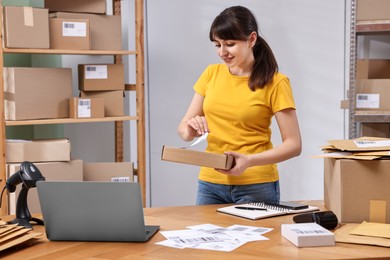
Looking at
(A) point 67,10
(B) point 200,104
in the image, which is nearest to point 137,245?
(B) point 200,104

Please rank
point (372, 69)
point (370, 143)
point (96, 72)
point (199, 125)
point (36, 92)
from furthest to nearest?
1. point (96, 72)
2. point (36, 92)
3. point (372, 69)
4. point (199, 125)
5. point (370, 143)

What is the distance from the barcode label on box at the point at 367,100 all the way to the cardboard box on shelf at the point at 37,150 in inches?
62.3

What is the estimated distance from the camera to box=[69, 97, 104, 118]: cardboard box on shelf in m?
3.42

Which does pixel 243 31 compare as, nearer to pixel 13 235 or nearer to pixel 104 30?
pixel 13 235

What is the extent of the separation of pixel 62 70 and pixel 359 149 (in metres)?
2.00

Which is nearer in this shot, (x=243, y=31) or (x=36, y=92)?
(x=243, y=31)

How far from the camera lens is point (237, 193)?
2297mm

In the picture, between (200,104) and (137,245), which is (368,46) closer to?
(200,104)

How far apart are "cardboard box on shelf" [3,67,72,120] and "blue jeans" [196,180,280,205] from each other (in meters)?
1.35

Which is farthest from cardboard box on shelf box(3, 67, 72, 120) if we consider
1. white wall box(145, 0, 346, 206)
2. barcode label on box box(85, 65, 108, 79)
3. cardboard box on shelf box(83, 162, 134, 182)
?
white wall box(145, 0, 346, 206)

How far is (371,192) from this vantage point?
1.94m

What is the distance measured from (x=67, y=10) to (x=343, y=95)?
176 centimetres

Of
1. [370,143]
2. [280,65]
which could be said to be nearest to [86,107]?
[280,65]

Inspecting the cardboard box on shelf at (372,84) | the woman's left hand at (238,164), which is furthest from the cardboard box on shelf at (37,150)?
the cardboard box on shelf at (372,84)
